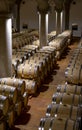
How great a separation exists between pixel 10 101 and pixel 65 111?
2.05 m

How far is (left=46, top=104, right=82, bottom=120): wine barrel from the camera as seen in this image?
7.09 m

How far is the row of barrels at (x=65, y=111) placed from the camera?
6270mm

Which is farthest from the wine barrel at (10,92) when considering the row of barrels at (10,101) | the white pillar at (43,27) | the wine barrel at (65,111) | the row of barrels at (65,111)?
the white pillar at (43,27)

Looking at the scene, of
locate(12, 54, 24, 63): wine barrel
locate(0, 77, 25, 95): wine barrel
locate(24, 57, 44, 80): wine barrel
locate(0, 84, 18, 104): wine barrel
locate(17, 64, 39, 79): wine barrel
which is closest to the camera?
locate(0, 84, 18, 104): wine barrel

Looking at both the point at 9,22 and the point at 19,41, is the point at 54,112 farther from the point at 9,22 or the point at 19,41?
the point at 19,41

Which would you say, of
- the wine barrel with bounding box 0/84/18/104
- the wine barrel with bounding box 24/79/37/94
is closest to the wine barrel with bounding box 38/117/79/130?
the wine barrel with bounding box 0/84/18/104

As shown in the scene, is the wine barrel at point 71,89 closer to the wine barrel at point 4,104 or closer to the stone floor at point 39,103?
the stone floor at point 39,103

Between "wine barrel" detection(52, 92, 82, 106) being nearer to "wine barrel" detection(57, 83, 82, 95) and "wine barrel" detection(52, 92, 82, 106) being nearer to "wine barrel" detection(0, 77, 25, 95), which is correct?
"wine barrel" detection(57, 83, 82, 95)

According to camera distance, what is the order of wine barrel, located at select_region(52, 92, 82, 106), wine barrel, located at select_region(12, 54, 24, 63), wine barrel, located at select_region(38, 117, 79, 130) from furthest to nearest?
wine barrel, located at select_region(12, 54, 24, 63), wine barrel, located at select_region(52, 92, 82, 106), wine barrel, located at select_region(38, 117, 79, 130)

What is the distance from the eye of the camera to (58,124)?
6.25 metres

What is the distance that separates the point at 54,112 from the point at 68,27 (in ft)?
95.8

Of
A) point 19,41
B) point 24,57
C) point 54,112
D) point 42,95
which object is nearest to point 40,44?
point 19,41

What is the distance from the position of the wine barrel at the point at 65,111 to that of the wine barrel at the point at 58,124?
0.66 metres

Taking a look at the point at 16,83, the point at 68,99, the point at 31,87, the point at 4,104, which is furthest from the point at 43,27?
the point at 4,104
